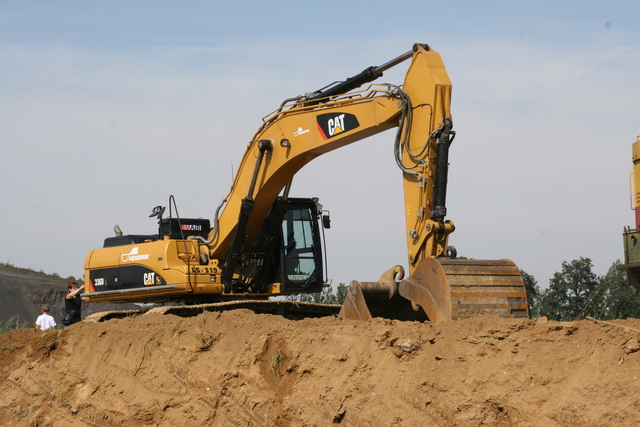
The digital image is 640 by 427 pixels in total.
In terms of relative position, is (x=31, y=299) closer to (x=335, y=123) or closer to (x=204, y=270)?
(x=204, y=270)

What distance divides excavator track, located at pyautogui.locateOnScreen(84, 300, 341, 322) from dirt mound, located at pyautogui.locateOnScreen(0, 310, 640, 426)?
1.22 m

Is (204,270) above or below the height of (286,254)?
below

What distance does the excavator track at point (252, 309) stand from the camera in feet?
35.4

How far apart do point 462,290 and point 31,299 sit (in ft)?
73.0

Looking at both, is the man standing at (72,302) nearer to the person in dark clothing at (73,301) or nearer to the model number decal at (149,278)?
the person in dark clothing at (73,301)

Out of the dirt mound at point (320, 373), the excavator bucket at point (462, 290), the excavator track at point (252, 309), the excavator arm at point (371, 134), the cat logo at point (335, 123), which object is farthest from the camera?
the excavator track at point (252, 309)

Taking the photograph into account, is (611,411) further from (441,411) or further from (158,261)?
(158,261)

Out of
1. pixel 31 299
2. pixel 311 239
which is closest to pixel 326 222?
pixel 311 239

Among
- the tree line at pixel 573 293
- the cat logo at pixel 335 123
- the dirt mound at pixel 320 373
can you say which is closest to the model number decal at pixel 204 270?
the dirt mound at pixel 320 373

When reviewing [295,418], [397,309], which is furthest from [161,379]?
[397,309]

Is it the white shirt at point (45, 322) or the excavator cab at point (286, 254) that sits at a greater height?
the excavator cab at point (286, 254)

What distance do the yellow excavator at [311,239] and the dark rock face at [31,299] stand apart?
43.7ft

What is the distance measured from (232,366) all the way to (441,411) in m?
2.49

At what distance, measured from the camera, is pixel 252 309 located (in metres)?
11.4
